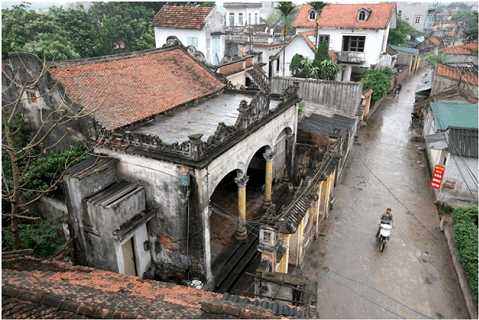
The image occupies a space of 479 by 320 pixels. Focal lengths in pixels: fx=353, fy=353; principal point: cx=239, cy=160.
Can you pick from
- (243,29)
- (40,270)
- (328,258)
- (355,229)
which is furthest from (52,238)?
(243,29)

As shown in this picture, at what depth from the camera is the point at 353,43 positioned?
39094mm

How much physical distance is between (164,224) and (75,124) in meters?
5.26

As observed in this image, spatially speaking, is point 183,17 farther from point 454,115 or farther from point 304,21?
point 454,115

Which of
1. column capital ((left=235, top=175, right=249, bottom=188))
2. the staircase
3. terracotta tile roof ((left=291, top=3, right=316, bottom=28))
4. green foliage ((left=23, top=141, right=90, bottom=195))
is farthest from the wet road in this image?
terracotta tile roof ((left=291, top=3, right=316, bottom=28))

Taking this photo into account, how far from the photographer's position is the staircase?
97.0 ft

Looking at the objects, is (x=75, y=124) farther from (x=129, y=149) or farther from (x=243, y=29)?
(x=243, y=29)

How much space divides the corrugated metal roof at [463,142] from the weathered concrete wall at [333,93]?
9497 mm

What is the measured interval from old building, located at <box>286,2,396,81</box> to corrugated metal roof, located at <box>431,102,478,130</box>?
42.3 feet

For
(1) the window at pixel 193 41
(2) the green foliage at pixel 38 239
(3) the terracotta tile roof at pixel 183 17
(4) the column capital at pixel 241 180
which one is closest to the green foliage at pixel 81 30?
(3) the terracotta tile roof at pixel 183 17

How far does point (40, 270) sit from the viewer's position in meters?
9.80

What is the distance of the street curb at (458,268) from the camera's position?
13.1 m

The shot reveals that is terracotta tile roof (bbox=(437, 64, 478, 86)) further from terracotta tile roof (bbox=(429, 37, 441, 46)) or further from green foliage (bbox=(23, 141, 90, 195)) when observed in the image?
terracotta tile roof (bbox=(429, 37, 441, 46))

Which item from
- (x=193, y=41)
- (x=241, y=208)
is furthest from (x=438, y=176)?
(x=193, y=41)

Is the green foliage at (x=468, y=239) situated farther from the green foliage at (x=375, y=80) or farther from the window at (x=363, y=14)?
the window at (x=363, y=14)
